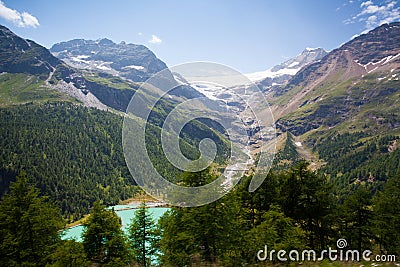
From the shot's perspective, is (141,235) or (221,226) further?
(141,235)

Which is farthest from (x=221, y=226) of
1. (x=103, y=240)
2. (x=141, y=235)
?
(x=103, y=240)

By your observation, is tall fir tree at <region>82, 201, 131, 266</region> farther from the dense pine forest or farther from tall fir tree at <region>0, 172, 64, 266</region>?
tall fir tree at <region>0, 172, 64, 266</region>

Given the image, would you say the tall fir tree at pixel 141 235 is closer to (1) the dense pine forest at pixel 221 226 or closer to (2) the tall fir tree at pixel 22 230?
(1) the dense pine forest at pixel 221 226

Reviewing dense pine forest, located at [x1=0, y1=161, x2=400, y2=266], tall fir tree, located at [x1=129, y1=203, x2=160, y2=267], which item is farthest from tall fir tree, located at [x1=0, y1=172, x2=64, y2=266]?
tall fir tree, located at [x1=129, y1=203, x2=160, y2=267]

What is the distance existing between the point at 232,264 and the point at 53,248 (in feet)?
58.0

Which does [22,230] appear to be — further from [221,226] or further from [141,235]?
[221,226]

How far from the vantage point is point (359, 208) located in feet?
77.5

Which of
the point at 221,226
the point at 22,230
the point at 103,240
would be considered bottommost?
the point at 103,240

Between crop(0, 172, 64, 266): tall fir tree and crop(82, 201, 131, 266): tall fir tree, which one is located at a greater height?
crop(0, 172, 64, 266): tall fir tree

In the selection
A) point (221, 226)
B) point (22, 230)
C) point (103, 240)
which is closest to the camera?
point (221, 226)

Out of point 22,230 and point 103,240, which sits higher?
point 22,230

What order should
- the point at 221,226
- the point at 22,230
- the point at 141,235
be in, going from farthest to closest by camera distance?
1. the point at 141,235
2. the point at 22,230
3. the point at 221,226

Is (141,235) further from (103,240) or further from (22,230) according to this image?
(22,230)

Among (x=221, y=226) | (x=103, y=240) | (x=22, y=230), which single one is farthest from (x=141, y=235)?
(x=221, y=226)
